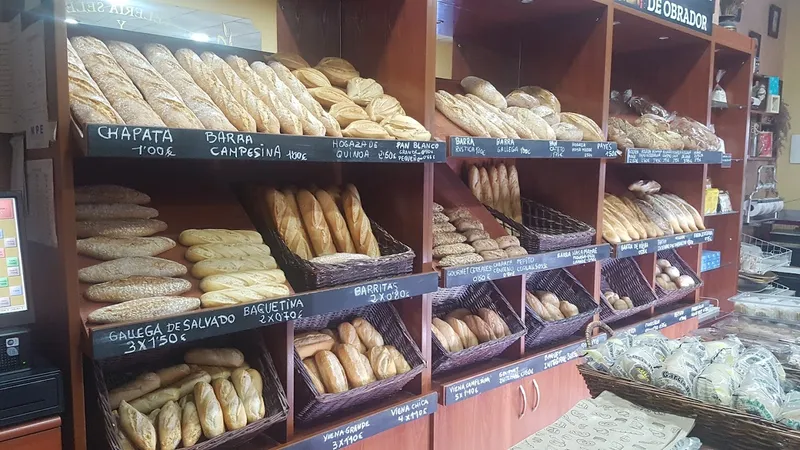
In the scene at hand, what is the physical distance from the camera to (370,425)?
6.01ft

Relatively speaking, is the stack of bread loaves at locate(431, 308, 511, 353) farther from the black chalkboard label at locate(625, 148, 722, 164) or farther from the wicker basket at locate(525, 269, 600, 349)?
the black chalkboard label at locate(625, 148, 722, 164)

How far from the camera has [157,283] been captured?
1.45m

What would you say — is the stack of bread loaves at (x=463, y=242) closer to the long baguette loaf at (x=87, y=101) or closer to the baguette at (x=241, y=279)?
the baguette at (x=241, y=279)

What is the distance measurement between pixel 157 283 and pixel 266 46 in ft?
6.34

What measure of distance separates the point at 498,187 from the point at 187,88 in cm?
143

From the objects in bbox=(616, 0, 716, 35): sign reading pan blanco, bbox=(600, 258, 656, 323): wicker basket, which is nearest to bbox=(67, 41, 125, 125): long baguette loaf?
bbox=(616, 0, 716, 35): sign reading pan blanco

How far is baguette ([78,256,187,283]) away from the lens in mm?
1408

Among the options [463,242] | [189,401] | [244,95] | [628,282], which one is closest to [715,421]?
[463,242]

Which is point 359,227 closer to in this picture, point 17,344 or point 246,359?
point 246,359

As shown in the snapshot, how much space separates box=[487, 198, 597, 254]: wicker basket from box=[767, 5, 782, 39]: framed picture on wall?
445 cm

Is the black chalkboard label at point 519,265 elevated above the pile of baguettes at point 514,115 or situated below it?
below

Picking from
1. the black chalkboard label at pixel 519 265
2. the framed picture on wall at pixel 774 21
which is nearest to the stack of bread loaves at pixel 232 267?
the black chalkboard label at pixel 519 265

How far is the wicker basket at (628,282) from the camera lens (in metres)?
2.99

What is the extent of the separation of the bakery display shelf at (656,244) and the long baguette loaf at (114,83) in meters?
2.03
